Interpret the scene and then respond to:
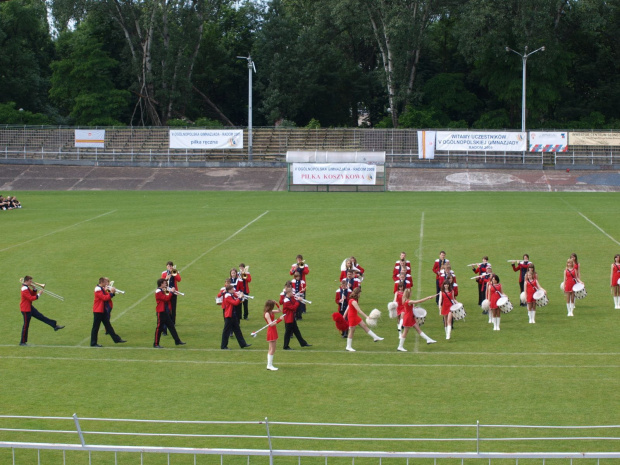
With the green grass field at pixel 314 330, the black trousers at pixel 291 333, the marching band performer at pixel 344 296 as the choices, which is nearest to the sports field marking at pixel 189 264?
the green grass field at pixel 314 330

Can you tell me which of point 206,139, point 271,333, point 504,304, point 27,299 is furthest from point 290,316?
point 206,139

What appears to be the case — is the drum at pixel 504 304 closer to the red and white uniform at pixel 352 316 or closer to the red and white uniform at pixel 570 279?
the red and white uniform at pixel 570 279

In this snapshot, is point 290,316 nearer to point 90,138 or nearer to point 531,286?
point 531,286

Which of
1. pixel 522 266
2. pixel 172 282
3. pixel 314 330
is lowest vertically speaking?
pixel 314 330

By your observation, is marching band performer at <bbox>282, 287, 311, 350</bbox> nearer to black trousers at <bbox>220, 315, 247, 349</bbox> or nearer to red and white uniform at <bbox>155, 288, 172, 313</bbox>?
black trousers at <bbox>220, 315, 247, 349</bbox>

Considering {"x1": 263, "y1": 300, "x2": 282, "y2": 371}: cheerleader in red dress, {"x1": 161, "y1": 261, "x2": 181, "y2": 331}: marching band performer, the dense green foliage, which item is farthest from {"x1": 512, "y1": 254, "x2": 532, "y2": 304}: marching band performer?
the dense green foliage

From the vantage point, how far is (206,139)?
2285 inches

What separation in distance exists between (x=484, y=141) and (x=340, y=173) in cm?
1175

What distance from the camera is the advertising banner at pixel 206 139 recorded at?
57.9 metres

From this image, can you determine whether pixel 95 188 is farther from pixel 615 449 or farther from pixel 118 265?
pixel 615 449

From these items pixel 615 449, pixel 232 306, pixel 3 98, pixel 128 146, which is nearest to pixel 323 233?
pixel 232 306

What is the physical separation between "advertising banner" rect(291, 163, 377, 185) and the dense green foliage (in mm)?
20818

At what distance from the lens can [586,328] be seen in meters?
19.8

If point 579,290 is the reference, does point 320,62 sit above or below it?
above
